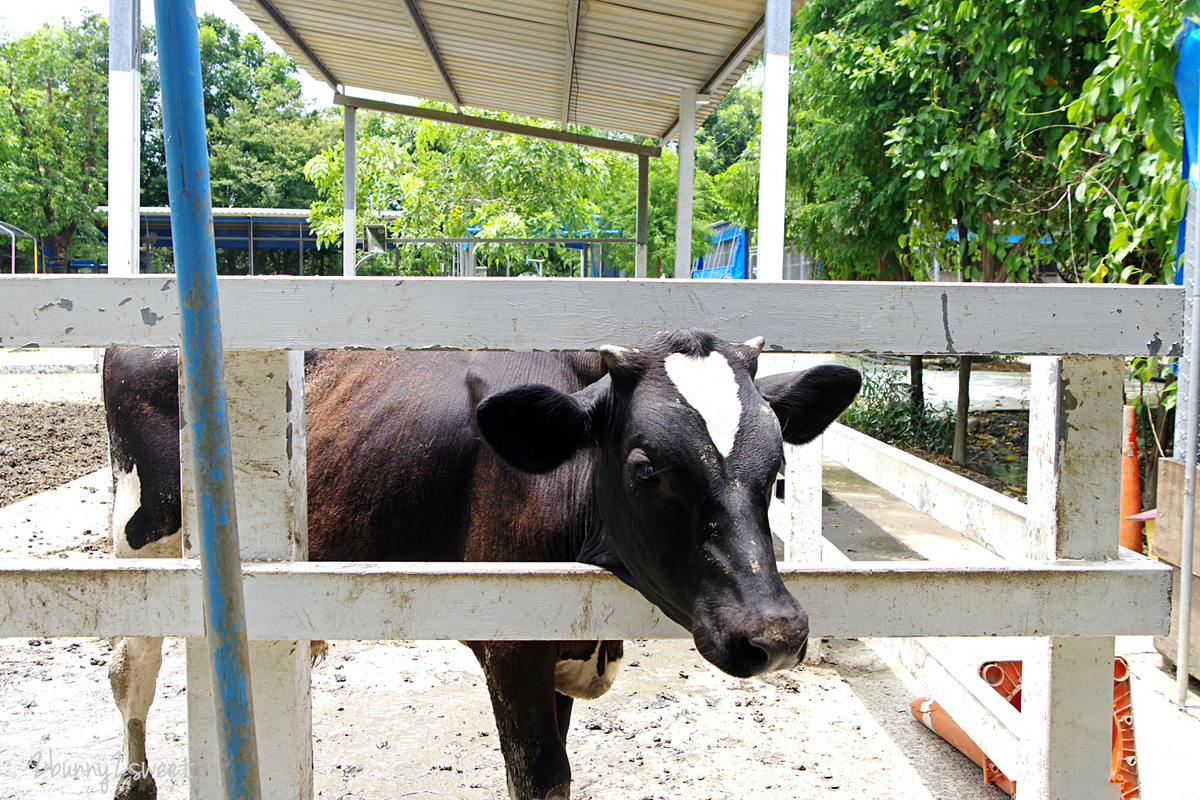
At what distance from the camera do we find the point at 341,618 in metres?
1.77

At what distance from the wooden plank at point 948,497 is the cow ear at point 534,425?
1359 millimetres

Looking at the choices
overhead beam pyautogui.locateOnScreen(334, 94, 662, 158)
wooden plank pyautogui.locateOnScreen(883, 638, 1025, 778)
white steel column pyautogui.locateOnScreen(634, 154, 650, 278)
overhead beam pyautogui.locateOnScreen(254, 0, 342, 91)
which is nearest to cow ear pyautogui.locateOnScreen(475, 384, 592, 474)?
wooden plank pyautogui.locateOnScreen(883, 638, 1025, 778)

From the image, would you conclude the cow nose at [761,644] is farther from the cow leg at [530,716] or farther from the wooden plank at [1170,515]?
the wooden plank at [1170,515]

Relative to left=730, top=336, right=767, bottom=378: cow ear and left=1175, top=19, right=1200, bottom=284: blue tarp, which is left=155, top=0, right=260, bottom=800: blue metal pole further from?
left=1175, top=19, right=1200, bottom=284: blue tarp

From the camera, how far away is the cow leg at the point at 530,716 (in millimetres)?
2361

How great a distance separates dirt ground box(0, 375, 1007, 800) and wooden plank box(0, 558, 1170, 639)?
180 centimetres

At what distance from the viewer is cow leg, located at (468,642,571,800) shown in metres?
2.36

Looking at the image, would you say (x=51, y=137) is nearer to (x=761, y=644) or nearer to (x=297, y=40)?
(x=297, y=40)

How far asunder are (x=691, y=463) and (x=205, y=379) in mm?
1020

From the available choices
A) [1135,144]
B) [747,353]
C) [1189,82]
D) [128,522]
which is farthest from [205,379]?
[1135,144]

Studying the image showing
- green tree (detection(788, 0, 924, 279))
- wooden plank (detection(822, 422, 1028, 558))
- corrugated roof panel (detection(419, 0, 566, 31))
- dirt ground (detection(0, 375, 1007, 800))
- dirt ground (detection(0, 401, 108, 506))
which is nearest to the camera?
wooden plank (detection(822, 422, 1028, 558))

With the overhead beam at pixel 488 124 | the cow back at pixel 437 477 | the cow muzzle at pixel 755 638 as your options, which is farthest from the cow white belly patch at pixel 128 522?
the overhead beam at pixel 488 124

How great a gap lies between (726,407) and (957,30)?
23.5 ft

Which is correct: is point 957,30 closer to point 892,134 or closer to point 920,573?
point 892,134
